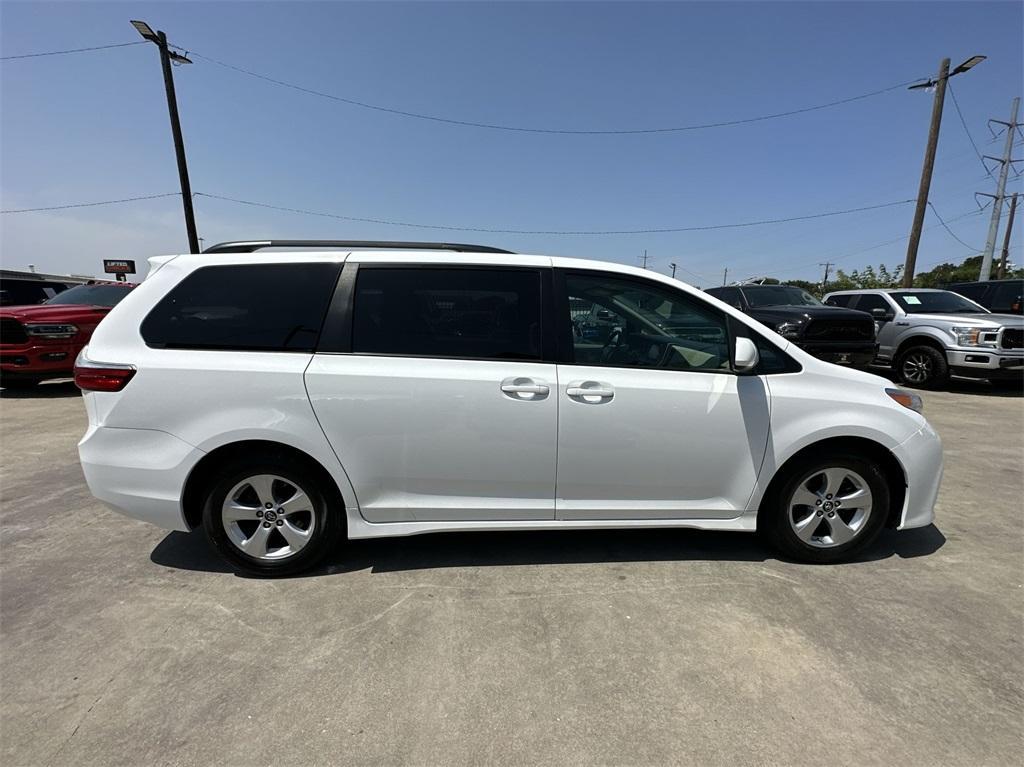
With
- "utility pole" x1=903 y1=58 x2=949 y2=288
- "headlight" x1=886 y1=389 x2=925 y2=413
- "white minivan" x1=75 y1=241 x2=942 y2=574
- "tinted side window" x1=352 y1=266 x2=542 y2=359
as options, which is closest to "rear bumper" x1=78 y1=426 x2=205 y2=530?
"white minivan" x1=75 y1=241 x2=942 y2=574

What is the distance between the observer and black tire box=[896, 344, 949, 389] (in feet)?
27.9

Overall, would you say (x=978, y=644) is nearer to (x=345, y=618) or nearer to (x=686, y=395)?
(x=686, y=395)

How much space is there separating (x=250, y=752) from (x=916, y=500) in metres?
3.48

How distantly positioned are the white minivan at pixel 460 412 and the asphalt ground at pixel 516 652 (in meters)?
0.31

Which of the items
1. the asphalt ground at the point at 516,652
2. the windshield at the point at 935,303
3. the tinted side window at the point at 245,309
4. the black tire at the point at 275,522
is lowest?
the asphalt ground at the point at 516,652

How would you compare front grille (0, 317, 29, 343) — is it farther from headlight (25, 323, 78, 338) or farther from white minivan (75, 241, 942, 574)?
white minivan (75, 241, 942, 574)

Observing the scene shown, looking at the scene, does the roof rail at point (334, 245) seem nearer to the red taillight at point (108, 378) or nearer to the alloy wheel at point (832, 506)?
the red taillight at point (108, 378)

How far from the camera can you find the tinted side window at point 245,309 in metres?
2.68

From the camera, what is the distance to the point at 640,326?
2936 mm

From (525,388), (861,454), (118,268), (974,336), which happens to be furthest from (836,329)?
(118,268)

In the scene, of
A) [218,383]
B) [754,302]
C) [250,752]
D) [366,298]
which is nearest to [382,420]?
[366,298]

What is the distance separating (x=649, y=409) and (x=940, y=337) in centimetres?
870

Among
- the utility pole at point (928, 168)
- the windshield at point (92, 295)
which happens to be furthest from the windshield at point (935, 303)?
the windshield at point (92, 295)

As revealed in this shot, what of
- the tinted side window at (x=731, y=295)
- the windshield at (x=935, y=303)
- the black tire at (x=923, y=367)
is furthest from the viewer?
the tinted side window at (x=731, y=295)
